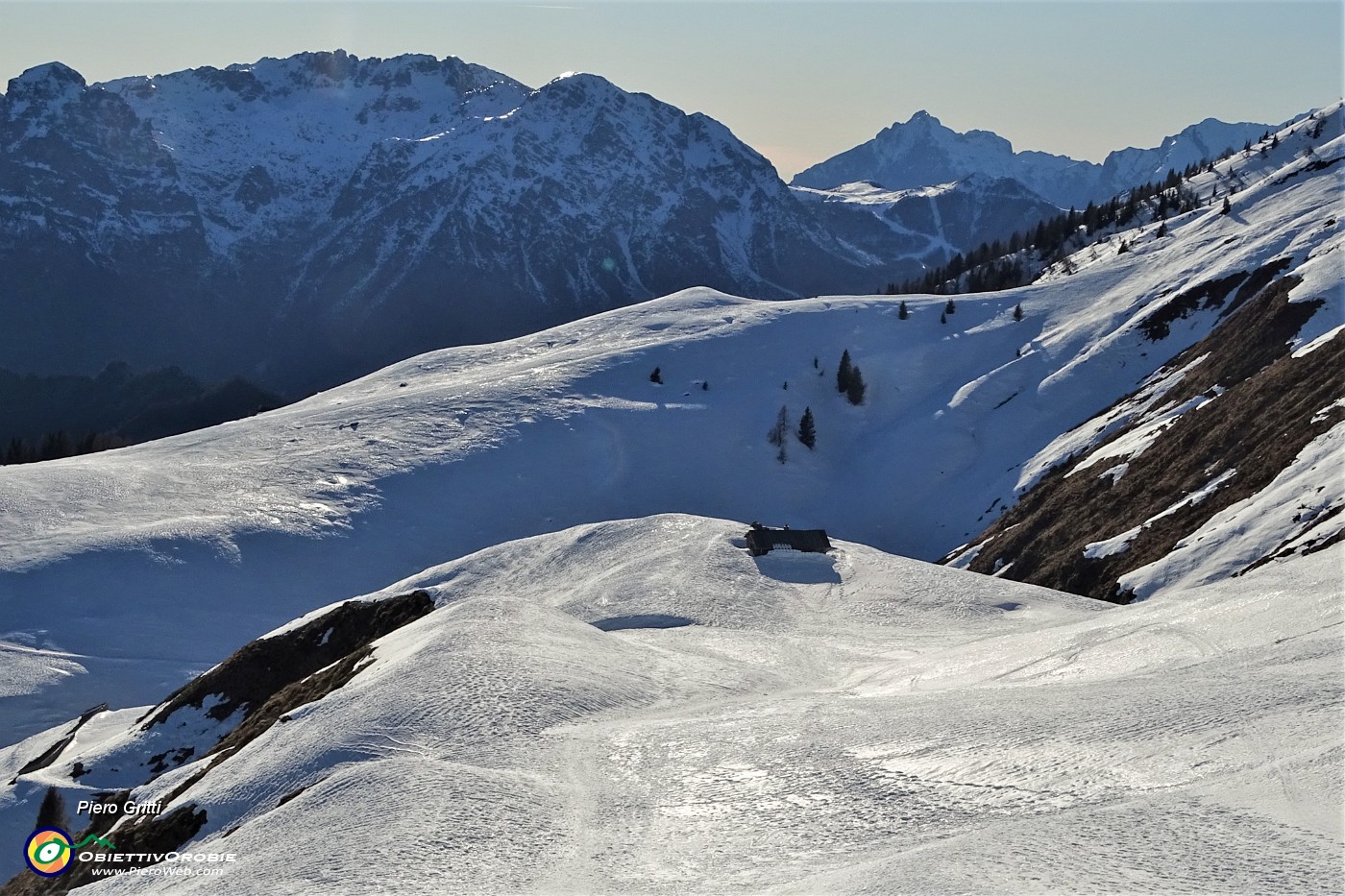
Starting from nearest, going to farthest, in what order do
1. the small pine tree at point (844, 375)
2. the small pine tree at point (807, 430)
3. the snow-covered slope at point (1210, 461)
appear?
the snow-covered slope at point (1210, 461), the small pine tree at point (807, 430), the small pine tree at point (844, 375)

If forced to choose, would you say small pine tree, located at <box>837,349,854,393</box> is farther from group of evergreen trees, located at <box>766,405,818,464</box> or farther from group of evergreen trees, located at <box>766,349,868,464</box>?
group of evergreen trees, located at <box>766,405,818,464</box>

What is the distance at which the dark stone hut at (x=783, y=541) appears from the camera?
49.6 metres

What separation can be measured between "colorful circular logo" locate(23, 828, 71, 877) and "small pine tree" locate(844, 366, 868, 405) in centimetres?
8236

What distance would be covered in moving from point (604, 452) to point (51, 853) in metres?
68.1

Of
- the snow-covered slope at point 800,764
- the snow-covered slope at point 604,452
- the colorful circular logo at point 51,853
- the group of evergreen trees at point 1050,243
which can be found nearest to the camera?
the snow-covered slope at point 800,764

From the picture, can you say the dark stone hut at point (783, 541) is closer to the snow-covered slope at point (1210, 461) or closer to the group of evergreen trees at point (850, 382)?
the snow-covered slope at point (1210, 461)

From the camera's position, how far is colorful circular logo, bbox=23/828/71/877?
74.5 ft

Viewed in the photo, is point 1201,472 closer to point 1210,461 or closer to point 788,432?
point 1210,461

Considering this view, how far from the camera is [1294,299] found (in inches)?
2480

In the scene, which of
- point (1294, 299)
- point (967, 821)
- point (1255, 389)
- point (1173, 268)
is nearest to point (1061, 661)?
point (967, 821)

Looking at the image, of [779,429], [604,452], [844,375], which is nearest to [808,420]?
[779,429]

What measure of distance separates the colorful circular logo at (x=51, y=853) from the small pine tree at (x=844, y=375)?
83.0m

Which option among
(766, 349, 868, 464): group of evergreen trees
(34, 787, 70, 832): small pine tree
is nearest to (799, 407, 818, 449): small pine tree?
(766, 349, 868, 464): group of evergreen trees

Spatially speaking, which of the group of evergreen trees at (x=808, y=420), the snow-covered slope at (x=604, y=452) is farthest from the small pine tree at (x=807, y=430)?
the snow-covered slope at (x=604, y=452)
